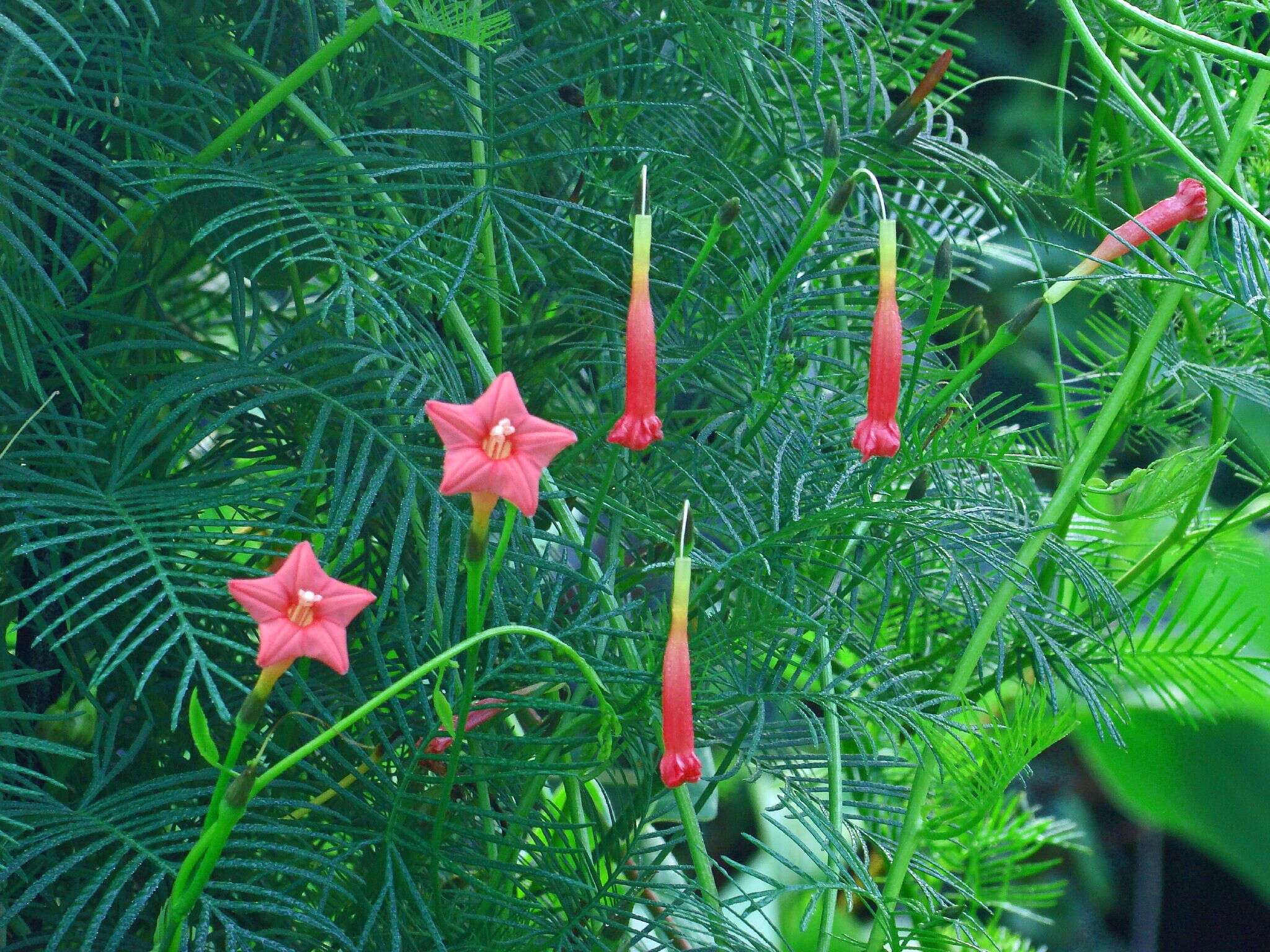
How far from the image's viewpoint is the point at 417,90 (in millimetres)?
416

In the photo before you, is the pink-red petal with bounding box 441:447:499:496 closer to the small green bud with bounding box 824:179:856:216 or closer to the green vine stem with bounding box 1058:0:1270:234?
the small green bud with bounding box 824:179:856:216

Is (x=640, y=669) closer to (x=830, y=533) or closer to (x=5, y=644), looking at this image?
(x=830, y=533)

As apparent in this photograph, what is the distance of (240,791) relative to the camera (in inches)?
→ 10.1

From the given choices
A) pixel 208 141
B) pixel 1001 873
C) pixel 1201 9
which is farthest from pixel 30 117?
pixel 1001 873

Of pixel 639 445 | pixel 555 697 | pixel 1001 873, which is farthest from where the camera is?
pixel 1001 873

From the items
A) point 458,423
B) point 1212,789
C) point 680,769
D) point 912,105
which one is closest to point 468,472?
point 458,423

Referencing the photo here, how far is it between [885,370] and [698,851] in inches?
6.6

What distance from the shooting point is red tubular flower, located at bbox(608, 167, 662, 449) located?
1.08ft

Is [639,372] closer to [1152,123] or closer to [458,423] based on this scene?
[458,423]

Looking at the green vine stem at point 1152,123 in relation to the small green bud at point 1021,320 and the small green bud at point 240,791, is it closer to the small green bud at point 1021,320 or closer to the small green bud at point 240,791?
the small green bud at point 1021,320

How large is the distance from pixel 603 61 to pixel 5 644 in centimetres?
32

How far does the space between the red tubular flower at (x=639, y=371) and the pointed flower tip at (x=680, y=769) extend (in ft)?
0.29

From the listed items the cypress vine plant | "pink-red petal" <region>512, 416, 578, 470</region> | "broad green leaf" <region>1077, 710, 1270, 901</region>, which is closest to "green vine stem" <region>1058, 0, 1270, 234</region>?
the cypress vine plant

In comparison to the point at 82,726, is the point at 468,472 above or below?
above
